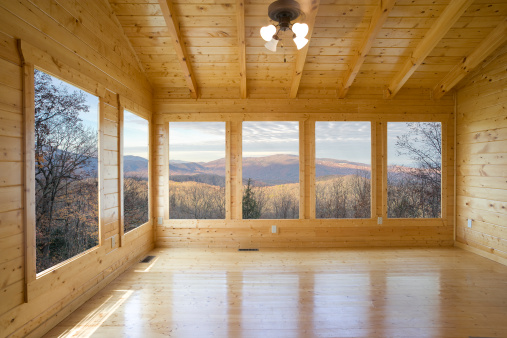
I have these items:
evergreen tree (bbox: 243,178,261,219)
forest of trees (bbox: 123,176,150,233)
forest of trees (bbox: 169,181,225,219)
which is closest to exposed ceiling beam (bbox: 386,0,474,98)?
evergreen tree (bbox: 243,178,261,219)

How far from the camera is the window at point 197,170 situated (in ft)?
16.5

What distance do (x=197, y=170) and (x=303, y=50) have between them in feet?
8.97

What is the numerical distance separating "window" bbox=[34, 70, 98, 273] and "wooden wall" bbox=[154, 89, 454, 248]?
1887 mm

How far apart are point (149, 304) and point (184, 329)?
67 centimetres

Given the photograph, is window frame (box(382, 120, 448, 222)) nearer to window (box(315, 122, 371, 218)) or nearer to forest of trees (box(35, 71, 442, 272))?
forest of trees (box(35, 71, 442, 272))

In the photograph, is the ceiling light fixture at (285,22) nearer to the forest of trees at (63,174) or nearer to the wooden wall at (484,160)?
the forest of trees at (63,174)

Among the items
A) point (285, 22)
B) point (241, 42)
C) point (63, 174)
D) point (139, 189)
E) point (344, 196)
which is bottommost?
point (344, 196)

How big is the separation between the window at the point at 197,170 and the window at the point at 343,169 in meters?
1.83

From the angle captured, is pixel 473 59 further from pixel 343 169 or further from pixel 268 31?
pixel 268 31

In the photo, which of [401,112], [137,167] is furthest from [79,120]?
[401,112]

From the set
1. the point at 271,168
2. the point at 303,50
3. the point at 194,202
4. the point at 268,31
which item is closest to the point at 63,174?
the point at 268,31

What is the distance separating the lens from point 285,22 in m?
3.06

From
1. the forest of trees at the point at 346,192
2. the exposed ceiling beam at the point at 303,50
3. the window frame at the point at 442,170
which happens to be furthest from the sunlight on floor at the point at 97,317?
the window frame at the point at 442,170

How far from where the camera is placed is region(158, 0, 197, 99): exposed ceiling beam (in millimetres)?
3289
